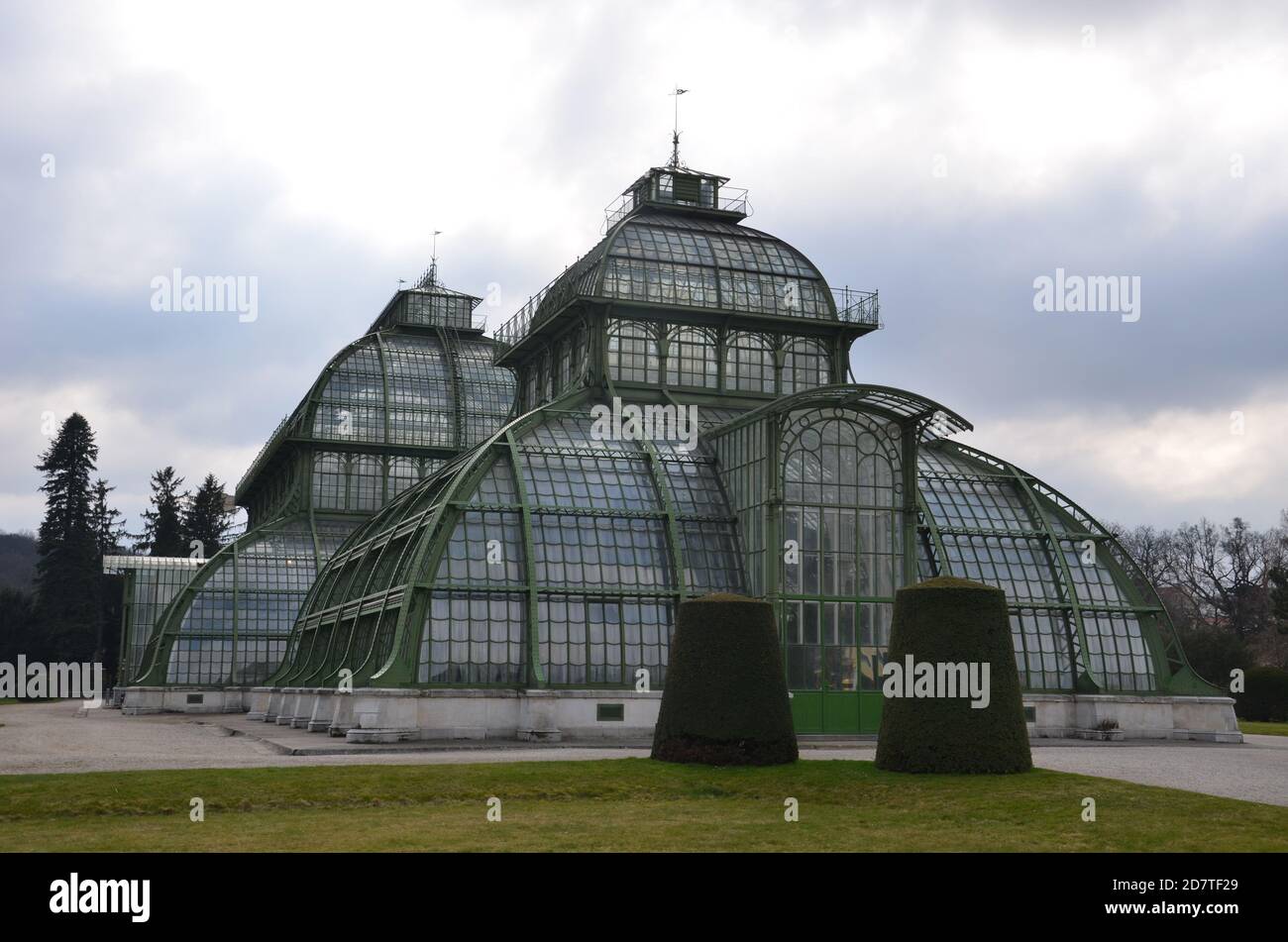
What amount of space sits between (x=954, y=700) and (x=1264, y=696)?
47.1 meters

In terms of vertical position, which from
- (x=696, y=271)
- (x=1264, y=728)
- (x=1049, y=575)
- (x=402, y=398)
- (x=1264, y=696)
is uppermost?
(x=696, y=271)

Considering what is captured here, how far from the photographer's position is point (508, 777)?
92.5ft

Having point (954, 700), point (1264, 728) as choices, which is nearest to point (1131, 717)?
point (1264, 728)

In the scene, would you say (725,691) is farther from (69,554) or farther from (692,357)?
(69,554)

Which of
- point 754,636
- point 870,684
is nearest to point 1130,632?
point 870,684

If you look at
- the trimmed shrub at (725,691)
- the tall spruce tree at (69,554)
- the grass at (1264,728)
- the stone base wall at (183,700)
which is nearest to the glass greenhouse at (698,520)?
the grass at (1264,728)

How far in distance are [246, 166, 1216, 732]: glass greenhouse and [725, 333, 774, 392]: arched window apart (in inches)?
3.9

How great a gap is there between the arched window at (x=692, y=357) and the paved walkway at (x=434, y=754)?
18221mm

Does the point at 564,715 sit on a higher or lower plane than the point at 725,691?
lower

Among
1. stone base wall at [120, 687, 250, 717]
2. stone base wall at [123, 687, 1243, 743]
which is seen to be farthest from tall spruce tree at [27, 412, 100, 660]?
stone base wall at [123, 687, 1243, 743]

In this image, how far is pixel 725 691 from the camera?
101ft

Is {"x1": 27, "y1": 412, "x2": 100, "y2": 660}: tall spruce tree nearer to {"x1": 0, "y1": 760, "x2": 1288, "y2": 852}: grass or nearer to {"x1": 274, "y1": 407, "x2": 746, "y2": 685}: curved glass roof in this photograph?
{"x1": 274, "y1": 407, "x2": 746, "y2": 685}: curved glass roof

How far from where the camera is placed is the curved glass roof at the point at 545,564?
4300 cm

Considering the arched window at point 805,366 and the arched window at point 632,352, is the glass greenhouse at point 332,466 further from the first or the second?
the arched window at point 805,366
